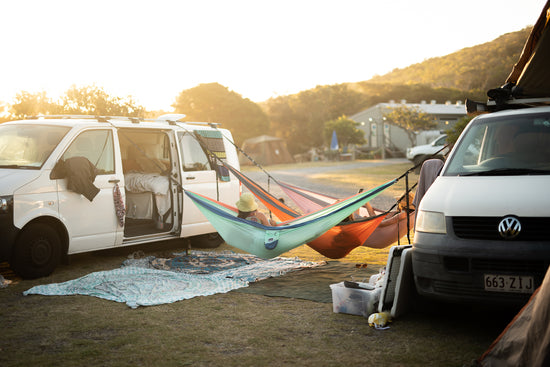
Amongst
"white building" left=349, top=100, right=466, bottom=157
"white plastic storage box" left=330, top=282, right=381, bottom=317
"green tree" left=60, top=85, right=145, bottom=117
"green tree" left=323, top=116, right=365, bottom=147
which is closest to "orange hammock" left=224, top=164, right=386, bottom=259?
"white plastic storage box" left=330, top=282, right=381, bottom=317

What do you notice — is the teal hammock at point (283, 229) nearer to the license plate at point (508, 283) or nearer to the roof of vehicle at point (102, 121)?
the roof of vehicle at point (102, 121)

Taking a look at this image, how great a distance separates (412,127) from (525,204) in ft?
132

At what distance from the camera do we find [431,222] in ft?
13.8

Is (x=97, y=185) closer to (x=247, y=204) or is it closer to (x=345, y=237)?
(x=247, y=204)

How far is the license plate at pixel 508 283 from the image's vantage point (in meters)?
3.69

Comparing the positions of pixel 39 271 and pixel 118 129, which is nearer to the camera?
pixel 39 271

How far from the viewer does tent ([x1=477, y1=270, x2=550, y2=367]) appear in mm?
2959

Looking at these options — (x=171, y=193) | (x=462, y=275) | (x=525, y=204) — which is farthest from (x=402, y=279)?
(x=171, y=193)

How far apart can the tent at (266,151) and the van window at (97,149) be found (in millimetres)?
36685

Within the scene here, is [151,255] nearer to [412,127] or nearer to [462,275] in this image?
[462,275]

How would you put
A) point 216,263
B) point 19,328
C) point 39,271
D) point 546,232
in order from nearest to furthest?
1. point 546,232
2. point 19,328
3. point 39,271
4. point 216,263

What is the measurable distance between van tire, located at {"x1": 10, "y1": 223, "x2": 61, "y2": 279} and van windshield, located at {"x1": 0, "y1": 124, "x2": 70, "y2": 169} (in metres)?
0.77

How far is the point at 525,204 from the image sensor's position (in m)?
3.86

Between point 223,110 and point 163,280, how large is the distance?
4570cm
